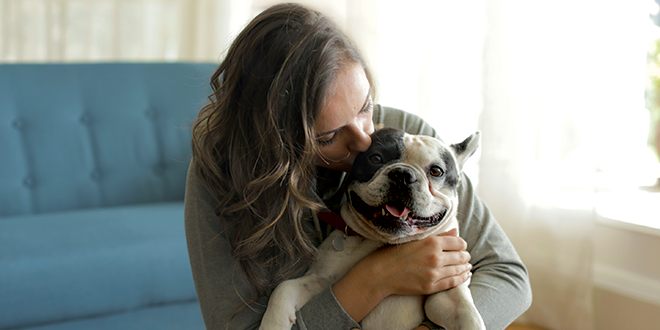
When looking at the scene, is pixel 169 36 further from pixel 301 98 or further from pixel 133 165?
pixel 301 98

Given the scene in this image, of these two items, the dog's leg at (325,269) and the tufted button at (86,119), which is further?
the tufted button at (86,119)

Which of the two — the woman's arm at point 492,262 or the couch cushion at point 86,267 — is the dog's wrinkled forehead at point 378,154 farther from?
the couch cushion at point 86,267

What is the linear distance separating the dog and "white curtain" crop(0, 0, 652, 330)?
25.4 inches

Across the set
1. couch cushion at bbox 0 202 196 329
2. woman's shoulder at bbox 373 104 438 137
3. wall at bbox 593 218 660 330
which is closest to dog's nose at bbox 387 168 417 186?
woman's shoulder at bbox 373 104 438 137

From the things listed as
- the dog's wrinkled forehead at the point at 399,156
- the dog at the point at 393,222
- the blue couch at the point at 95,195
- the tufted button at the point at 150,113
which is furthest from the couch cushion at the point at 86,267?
the dog's wrinkled forehead at the point at 399,156

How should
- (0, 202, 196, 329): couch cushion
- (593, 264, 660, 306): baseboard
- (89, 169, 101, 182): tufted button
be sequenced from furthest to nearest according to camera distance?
(89, 169, 101, 182): tufted button → (593, 264, 660, 306): baseboard → (0, 202, 196, 329): couch cushion

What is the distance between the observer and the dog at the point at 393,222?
38.4 inches

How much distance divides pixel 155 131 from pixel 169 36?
164 centimetres

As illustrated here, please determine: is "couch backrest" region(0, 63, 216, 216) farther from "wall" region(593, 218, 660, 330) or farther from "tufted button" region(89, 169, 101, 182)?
"wall" region(593, 218, 660, 330)

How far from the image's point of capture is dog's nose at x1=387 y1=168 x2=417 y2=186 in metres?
0.97

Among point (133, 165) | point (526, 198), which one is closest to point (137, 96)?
point (133, 165)

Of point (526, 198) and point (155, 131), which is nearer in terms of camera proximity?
point (526, 198)

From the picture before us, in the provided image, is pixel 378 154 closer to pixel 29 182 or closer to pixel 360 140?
pixel 360 140

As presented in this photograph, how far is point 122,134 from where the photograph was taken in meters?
2.40
